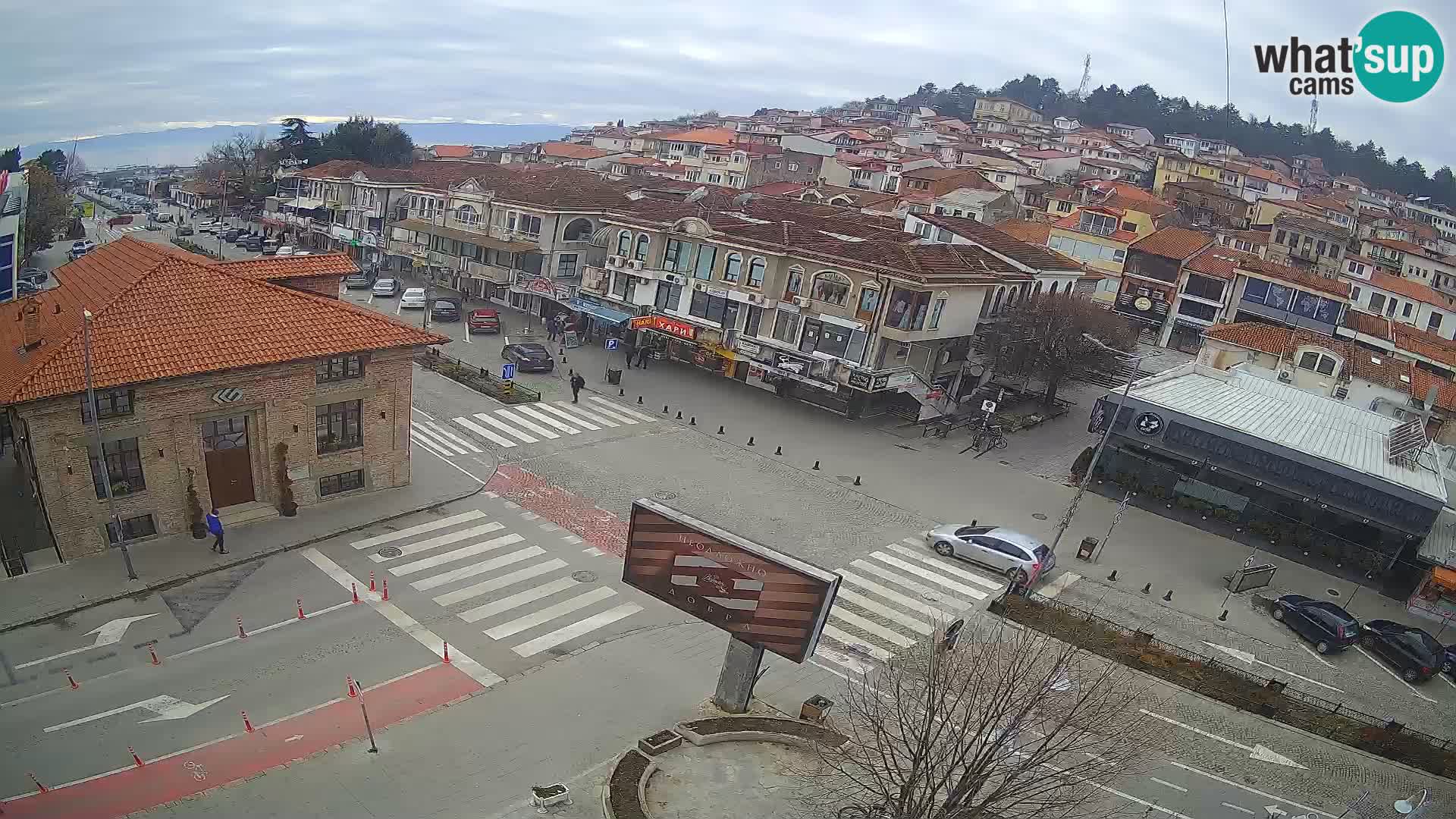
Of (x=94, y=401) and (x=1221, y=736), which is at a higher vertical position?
(x=94, y=401)

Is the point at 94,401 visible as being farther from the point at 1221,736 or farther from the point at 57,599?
the point at 1221,736

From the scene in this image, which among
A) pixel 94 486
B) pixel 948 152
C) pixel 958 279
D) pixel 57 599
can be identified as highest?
pixel 948 152

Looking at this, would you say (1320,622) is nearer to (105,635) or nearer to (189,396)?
(105,635)

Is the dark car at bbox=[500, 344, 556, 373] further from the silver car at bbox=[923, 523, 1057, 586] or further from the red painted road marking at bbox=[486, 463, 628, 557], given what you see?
the silver car at bbox=[923, 523, 1057, 586]

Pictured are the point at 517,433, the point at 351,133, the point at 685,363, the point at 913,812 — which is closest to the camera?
the point at 913,812

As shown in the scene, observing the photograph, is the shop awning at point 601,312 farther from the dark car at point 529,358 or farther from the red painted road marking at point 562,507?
the red painted road marking at point 562,507

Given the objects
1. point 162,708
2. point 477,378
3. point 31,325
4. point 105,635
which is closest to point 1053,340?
point 477,378

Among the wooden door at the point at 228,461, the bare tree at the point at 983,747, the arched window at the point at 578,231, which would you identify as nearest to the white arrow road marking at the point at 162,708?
the wooden door at the point at 228,461

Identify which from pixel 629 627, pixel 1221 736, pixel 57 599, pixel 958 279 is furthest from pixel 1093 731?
pixel 958 279
